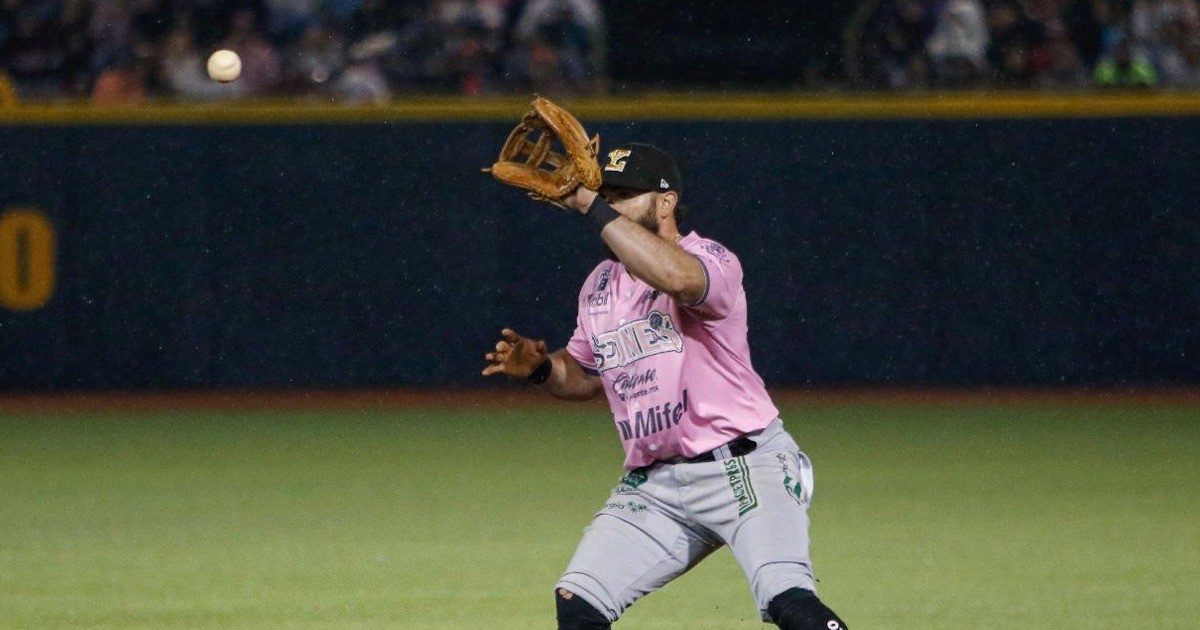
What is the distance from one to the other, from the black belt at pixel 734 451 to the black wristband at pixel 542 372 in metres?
0.65

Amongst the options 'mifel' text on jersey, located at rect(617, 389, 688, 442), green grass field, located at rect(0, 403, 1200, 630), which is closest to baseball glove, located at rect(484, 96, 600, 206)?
'mifel' text on jersey, located at rect(617, 389, 688, 442)

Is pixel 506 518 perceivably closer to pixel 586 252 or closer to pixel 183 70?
pixel 586 252

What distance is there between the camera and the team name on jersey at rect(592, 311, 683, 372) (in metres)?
5.04

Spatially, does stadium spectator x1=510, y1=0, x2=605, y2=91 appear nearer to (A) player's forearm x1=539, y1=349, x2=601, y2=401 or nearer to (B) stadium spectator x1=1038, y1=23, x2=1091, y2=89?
(B) stadium spectator x1=1038, y1=23, x2=1091, y2=89

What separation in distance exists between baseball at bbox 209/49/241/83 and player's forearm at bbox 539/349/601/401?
9.83 m

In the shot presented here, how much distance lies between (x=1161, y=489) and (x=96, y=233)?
810 centimetres

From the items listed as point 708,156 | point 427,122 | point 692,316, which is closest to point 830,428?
point 708,156

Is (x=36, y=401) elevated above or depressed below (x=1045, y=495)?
below

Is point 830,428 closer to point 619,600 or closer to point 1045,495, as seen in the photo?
point 1045,495

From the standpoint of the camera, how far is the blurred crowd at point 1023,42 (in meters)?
15.0

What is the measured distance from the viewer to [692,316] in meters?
5.00

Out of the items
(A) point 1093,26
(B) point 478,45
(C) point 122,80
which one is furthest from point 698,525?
(A) point 1093,26

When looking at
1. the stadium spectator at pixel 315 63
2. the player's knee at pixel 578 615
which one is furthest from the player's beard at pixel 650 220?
the stadium spectator at pixel 315 63

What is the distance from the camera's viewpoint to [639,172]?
499 centimetres
